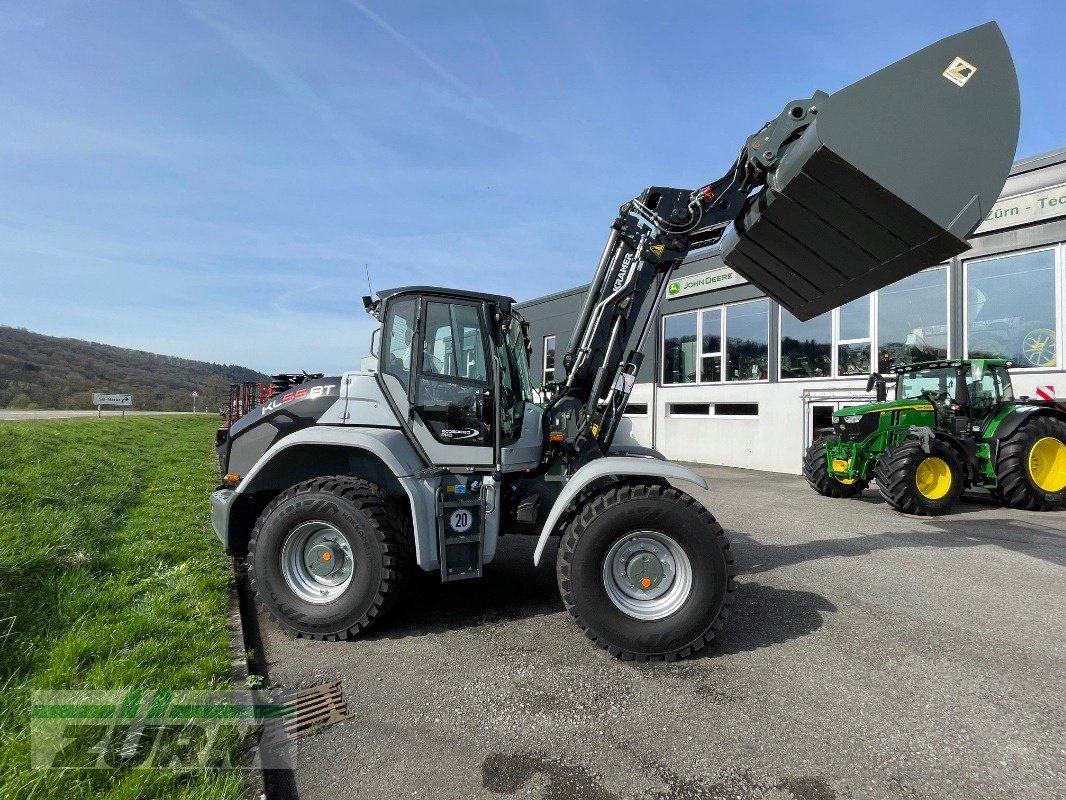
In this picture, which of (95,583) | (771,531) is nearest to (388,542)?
(95,583)

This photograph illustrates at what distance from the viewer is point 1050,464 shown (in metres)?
8.75

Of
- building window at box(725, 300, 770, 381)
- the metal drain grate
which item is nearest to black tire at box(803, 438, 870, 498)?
building window at box(725, 300, 770, 381)

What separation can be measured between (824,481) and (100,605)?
10092 mm

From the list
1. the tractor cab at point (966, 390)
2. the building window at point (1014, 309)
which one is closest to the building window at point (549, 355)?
the building window at point (1014, 309)

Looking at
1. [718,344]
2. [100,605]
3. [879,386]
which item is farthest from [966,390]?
[100,605]

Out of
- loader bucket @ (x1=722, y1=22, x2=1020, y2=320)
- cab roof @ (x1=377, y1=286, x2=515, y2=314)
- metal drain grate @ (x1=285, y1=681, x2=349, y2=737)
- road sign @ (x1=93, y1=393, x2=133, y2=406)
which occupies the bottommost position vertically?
metal drain grate @ (x1=285, y1=681, x2=349, y2=737)

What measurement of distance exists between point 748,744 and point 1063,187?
12.4m

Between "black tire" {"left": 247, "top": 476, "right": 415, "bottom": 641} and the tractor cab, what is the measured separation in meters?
9.13

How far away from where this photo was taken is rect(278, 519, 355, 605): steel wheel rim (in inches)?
149

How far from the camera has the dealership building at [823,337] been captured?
10.5 m

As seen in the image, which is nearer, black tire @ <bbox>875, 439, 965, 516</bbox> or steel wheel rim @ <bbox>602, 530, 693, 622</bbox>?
steel wheel rim @ <bbox>602, 530, 693, 622</bbox>

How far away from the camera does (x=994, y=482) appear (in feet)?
28.6

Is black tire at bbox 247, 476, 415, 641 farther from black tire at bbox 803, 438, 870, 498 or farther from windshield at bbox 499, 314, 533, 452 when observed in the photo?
black tire at bbox 803, 438, 870, 498

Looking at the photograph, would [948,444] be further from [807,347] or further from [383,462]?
[383,462]
